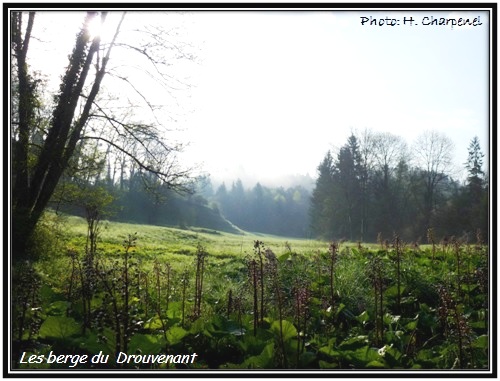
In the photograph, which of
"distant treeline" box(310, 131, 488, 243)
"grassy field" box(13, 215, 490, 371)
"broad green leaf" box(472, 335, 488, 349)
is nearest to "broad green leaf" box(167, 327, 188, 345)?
"grassy field" box(13, 215, 490, 371)

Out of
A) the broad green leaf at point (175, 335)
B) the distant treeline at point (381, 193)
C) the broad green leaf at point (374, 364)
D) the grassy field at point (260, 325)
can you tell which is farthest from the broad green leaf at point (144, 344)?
the distant treeline at point (381, 193)

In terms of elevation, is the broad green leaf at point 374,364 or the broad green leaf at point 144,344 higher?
the broad green leaf at point 144,344

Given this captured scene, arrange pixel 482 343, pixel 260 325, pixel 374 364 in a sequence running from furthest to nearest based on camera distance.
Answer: pixel 260 325
pixel 482 343
pixel 374 364

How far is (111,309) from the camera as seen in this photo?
11.4 feet

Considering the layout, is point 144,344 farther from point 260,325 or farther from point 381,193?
point 381,193

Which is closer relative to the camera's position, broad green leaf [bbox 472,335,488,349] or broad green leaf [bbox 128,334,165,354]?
broad green leaf [bbox 128,334,165,354]

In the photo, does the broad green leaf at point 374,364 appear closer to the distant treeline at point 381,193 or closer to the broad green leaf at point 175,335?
the broad green leaf at point 175,335

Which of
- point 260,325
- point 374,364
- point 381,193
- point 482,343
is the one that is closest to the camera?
point 374,364

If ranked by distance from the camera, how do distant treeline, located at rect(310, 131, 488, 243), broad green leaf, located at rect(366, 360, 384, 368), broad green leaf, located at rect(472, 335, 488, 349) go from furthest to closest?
distant treeline, located at rect(310, 131, 488, 243)
broad green leaf, located at rect(472, 335, 488, 349)
broad green leaf, located at rect(366, 360, 384, 368)

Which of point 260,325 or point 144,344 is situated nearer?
point 144,344

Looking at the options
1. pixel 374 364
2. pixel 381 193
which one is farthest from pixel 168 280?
pixel 381 193

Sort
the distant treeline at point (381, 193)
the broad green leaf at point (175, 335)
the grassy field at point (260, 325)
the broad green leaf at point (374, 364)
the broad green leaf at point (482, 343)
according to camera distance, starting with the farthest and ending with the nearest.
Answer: the distant treeline at point (381, 193) → the broad green leaf at point (482, 343) → the broad green leaf at point (175, 335) → the grassy field at point (260, 325) → the broad green leaf at point (374, 364)

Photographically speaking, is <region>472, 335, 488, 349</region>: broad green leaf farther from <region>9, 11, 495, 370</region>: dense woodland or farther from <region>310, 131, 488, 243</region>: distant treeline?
<region>310, 131, 488, 243</region>: distant treeline

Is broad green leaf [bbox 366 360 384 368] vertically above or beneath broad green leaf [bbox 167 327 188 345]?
beneath
